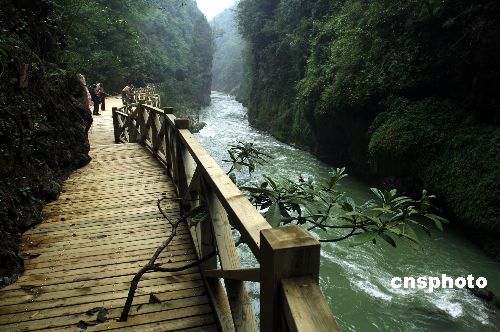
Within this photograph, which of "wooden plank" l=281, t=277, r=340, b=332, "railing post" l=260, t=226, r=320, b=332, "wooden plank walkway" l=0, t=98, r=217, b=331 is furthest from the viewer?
"wooden plank walkway" l=0, t=98, r=217, b=331

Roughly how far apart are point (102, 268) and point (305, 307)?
2.87m

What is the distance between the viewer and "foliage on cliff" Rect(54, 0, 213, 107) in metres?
24.0

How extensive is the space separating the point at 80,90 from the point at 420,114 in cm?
924

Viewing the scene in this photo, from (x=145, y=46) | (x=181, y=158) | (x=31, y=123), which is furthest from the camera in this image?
(x=145, y=46)

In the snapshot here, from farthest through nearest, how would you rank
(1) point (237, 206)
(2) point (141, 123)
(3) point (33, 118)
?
(2) point (141, 123) < (3) point (33, 118) < (1) point (237, 206)

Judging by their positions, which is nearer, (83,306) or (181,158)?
(83,306)

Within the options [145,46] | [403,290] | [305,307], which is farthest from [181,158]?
[145,46]

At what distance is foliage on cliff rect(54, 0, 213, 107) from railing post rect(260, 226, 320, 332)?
1742 centimetres

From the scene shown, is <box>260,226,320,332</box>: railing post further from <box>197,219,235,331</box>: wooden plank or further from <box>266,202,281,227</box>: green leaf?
<box>197,219,235,331</box>: wooden plank

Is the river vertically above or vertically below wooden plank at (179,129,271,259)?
below

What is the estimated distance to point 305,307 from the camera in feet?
4.08

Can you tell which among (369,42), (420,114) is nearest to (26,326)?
(420,114)

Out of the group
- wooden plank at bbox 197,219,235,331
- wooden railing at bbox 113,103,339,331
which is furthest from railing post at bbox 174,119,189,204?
wooden plank at bbox 197,219,235,331

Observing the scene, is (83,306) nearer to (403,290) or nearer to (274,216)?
(274,216)
